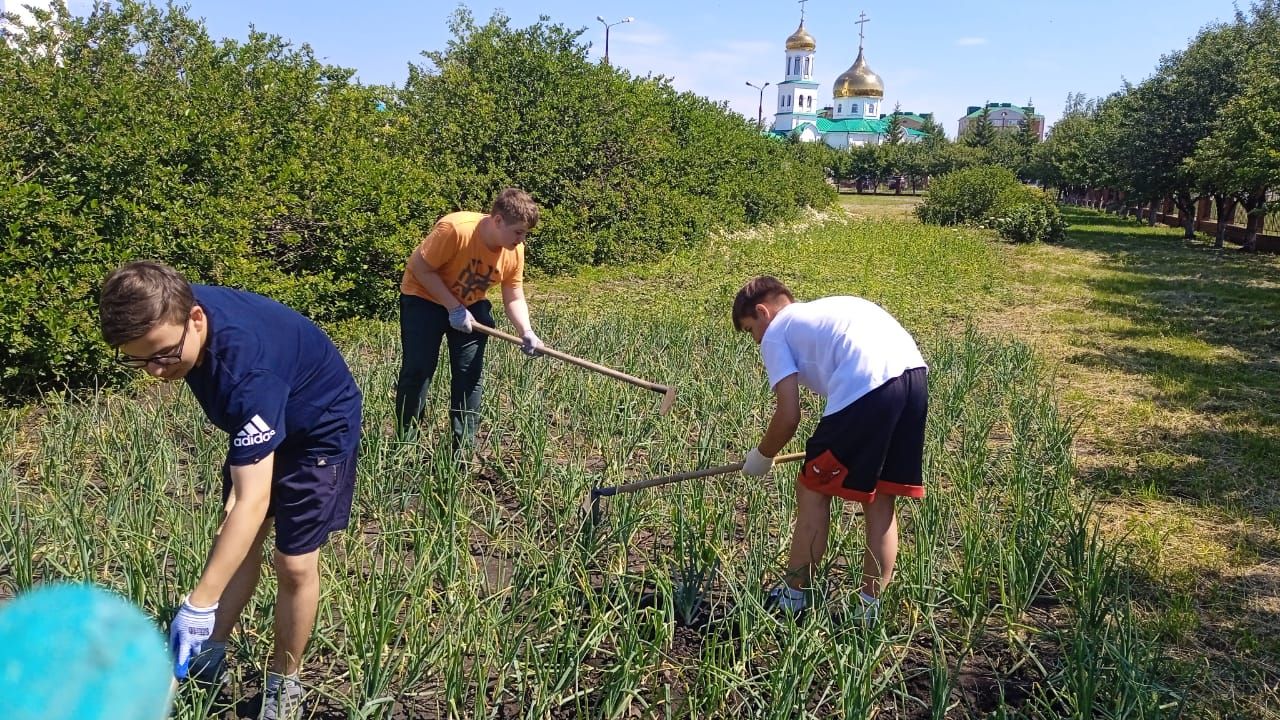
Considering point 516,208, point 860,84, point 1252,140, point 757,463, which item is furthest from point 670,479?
point 860,84

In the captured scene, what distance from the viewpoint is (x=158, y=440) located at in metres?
3.36

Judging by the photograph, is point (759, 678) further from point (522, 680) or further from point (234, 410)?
point (234, 410)

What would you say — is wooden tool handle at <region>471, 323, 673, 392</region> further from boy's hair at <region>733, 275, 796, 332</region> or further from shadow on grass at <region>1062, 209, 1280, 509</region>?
shadow on grass at <region>1062, 209, 1280, 509</region>

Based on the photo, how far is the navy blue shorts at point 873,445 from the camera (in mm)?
2555

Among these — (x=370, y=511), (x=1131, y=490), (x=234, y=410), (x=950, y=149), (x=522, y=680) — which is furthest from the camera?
(x=950, y=149)

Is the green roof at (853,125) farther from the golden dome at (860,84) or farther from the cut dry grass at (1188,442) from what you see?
the cut dry grass at (1188,442)

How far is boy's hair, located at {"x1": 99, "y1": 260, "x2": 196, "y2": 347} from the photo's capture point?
1624 millimetres

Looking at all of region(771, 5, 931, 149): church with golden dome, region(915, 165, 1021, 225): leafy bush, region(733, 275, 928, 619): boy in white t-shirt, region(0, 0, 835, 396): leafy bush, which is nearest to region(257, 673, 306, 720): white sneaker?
region(733, 275, 928, 619): boy in white t-shirt

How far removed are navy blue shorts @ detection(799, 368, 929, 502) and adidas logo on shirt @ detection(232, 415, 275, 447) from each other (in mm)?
1538

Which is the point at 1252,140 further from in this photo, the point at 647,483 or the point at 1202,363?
the point at 647,483

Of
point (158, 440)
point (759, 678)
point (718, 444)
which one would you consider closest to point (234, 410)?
point (759, 678)

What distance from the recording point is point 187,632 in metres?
1.78

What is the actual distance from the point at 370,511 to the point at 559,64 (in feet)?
27.0

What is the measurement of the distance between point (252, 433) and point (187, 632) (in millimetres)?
426
